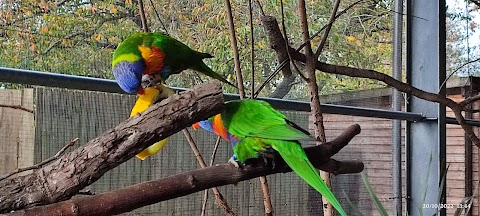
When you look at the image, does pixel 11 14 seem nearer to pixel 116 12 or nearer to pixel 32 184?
pixel 116 12

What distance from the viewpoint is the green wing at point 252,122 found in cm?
63

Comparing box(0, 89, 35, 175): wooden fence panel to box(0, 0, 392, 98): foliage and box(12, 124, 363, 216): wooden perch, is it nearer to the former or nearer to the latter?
box(0, 0, 392, 98): foliage

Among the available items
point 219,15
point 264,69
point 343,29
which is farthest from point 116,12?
point 343,29

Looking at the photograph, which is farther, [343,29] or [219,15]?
[343,29]

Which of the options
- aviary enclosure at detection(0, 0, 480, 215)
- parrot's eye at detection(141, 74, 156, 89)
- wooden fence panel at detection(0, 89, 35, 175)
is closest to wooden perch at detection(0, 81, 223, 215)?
aviary enclosure at detection(0, 0, 480, 215)

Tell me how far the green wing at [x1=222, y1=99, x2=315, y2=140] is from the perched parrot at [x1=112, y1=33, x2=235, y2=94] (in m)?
0.12

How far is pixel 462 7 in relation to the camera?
7.57ft

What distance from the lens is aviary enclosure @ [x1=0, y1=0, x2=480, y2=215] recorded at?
0.49 meters

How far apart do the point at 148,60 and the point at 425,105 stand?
4.31 feet

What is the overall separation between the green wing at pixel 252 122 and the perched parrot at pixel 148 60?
0.40ft

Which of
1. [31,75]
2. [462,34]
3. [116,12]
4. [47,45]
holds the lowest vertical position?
[31,75]

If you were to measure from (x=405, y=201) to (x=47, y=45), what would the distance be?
1309 millimetres

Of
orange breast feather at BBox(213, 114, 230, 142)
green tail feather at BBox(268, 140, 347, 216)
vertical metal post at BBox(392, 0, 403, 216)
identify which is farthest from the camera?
vertical metal post at BBox(392, 0, 403, 216)

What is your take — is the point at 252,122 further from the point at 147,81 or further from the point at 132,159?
the point at 132,159
